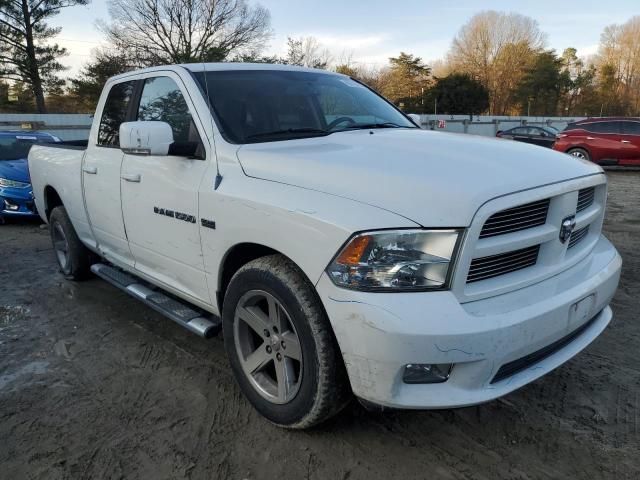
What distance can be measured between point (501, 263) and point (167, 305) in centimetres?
216

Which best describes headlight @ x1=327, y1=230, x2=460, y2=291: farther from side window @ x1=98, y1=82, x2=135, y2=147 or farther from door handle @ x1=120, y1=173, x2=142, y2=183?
side window @ x1=98, y1=82, x2=135, y2=147

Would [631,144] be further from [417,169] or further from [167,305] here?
[167,305]

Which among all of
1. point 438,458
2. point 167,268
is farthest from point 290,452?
point 167,268

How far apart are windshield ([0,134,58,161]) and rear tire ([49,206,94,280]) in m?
4.76

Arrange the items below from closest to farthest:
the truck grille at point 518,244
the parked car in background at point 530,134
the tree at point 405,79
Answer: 1. the truck grille at point 518,244
2. the parked car in background at point 530,134
3. the tree at point 405,79

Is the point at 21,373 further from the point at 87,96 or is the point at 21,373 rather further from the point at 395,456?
the point at 87,96

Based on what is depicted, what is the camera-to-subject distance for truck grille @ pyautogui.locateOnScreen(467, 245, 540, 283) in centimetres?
203

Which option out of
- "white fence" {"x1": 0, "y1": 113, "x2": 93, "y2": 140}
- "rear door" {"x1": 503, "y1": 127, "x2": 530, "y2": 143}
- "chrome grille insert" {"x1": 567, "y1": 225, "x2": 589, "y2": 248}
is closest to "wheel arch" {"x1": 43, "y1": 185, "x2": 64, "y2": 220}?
"chrome grille insert" {"x1": 567, "y1": 225, "x2": 589, "y2": 248}

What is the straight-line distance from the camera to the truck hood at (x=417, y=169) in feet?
6.46

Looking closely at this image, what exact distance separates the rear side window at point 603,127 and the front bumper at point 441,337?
15.2 meters

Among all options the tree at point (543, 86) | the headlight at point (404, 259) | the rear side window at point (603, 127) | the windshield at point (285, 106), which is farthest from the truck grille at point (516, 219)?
the tree at point (543, 86)

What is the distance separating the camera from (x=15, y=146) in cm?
929

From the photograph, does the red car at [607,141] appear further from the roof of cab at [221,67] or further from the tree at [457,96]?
the tree at [457,96]

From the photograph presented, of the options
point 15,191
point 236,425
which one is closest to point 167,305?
point 236,425
